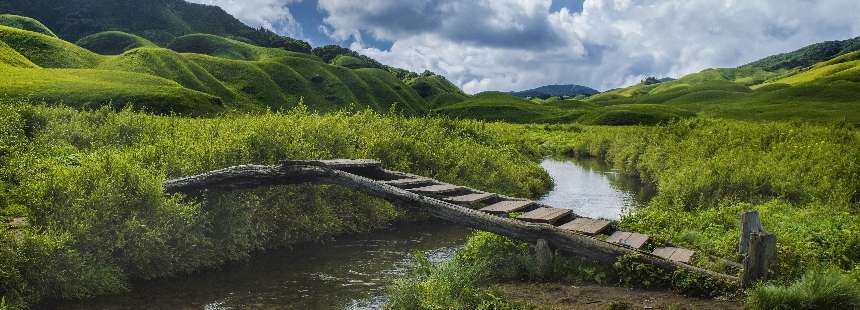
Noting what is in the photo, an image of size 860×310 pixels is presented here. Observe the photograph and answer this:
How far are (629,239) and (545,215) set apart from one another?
5.97 feet

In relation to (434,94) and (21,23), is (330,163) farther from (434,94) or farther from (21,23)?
(21,23)

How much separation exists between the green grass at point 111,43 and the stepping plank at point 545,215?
527 ft

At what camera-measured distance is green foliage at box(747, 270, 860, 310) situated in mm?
8609

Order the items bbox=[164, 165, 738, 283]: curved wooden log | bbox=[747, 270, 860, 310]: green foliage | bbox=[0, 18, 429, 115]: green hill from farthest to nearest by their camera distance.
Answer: bbox=[0, 18, 429, 115]: green hill
bbox=[164, 165, 738, 283]: curved wooden log
bbox=[747, 270, 860, 310]: green foliage

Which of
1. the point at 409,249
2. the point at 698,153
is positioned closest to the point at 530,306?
the point at 409,249

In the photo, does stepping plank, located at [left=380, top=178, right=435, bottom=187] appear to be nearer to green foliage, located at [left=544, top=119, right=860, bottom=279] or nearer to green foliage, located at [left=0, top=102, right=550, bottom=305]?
green foliage, located at [left=0, top=102, right=550, bottom=305]

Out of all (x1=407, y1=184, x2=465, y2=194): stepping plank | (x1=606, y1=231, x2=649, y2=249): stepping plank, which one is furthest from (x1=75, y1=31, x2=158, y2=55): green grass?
(x1=606, y1=231, x2=649, y2=249): stepping plank

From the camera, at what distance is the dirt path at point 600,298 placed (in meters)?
9.74

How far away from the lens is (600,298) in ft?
34.1

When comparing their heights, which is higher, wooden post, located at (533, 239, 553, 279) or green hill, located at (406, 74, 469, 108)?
green hill, located at (406, 74, 469, 108)

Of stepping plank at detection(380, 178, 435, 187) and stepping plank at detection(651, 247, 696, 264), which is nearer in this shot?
stepping plank at detection(651, 247, 696, 264)

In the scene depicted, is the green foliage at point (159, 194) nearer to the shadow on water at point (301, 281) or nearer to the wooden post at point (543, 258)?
A: the shadow on water at point (301, 281)

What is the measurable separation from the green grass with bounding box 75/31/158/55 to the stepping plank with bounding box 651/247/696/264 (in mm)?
163092

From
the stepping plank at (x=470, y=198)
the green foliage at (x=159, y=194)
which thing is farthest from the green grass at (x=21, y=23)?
the stepping plank at (x=470, y=198)
